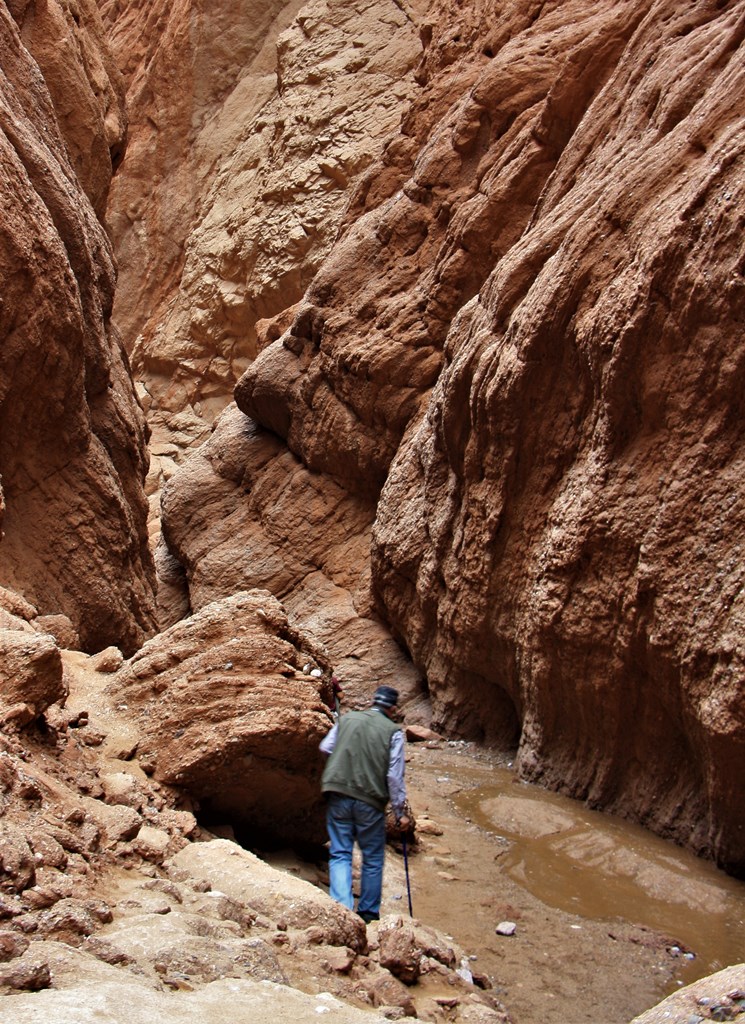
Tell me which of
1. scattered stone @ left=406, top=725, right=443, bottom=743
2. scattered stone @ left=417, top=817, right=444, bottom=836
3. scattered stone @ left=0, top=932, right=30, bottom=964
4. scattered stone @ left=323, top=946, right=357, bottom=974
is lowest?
scattered stone @ left=417, top=817, right=444, bottom=836

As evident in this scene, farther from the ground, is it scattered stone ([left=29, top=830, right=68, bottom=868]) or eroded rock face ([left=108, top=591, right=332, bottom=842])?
eroded rock face ([left=108, top=591, right=332, bottom=842])

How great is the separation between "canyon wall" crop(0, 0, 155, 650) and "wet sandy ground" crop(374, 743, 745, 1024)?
528 centimetres

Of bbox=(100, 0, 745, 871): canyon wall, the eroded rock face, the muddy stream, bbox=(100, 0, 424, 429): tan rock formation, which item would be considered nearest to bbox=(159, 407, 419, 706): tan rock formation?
bbox=(100, 0, 745, 871): canyon wall

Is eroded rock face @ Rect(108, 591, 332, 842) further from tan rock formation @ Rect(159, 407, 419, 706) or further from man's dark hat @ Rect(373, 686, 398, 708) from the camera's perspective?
tan rock formation @ Rect(159, 407, 419, 706)

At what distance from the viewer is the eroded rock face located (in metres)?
6.33

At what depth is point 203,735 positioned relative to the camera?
638 centimetres

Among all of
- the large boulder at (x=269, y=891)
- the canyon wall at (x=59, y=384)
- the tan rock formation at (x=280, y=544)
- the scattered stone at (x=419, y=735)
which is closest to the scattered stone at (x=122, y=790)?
the large boulder at (x=269, y=891)

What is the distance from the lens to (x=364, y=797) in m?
5.45

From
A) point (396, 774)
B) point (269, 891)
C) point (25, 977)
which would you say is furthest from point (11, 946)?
point (396, 774)

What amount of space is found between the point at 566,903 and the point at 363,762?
224cm

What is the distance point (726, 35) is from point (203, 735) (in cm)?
826

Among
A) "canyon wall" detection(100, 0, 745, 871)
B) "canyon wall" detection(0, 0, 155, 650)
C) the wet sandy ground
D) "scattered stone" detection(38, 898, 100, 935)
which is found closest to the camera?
"scattered stone" detection(38, 898, 100, 935)

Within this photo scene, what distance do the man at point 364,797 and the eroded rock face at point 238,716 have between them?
97cm

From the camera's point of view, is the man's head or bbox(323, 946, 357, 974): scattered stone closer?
bbox(323, 946, 357, 974): scattered stone
